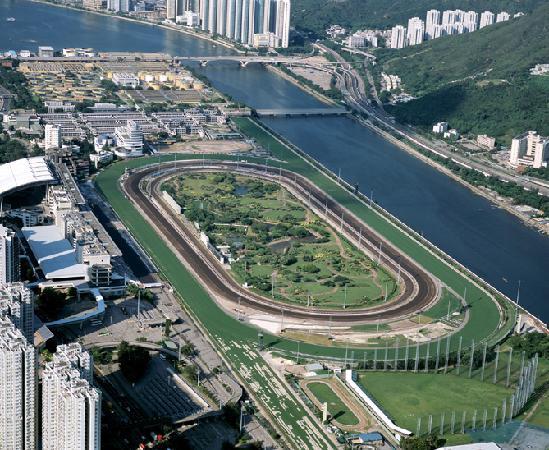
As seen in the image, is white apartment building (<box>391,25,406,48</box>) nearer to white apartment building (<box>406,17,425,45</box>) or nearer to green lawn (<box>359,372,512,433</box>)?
white apartment building (<box>406,17,425,45</box>)

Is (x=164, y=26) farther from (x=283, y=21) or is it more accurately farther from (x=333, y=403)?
(x=333, y=403)

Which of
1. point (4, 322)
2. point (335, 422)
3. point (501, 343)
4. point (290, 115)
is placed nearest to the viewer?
point (4, 322)

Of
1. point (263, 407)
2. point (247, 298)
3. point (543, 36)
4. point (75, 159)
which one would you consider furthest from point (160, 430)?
point (543, 36)

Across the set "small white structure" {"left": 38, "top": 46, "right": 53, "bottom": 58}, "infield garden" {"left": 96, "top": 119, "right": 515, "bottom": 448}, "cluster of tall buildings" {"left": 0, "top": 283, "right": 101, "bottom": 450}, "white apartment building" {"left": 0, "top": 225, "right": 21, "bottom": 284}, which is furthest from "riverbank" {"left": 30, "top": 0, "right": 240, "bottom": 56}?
"cluster of tall buildings" {"left": 0, "top": 283, "right": 101, "bottom": 450}

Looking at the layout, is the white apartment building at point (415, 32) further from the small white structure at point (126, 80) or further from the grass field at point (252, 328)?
the grass field at point (252, 328)

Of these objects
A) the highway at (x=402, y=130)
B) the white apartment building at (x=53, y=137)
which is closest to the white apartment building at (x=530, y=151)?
the highway at (x=402, y=130)

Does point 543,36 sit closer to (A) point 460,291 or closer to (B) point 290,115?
(B) point 290,115
